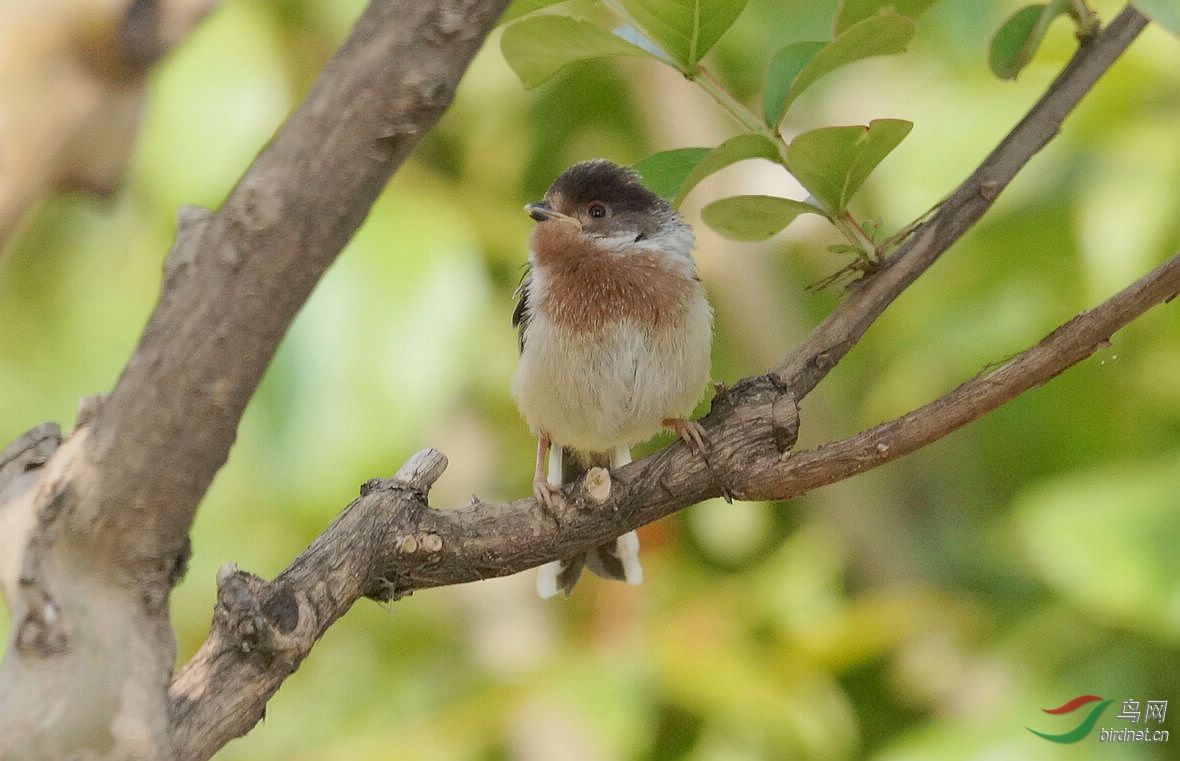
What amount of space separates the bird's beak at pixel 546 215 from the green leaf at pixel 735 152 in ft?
3.19

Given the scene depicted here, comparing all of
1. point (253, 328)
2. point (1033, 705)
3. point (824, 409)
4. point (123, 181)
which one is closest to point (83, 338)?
point (123, 181)

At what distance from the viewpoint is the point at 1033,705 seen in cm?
284

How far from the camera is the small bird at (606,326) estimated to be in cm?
238

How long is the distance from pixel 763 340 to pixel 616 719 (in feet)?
4.13

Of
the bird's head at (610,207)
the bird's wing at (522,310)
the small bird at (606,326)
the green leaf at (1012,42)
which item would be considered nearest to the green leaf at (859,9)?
the green leaf at (1012,42)

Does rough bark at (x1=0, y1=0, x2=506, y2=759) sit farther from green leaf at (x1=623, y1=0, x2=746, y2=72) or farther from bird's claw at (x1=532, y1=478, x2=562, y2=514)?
bird's claw at (x1=532, y1=478, x2=562, y2=514)

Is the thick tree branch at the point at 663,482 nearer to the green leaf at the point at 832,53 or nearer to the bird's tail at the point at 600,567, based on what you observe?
the green leaf at the point at 832,53

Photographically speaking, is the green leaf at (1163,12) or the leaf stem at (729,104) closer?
the green leaf at (1163,12)

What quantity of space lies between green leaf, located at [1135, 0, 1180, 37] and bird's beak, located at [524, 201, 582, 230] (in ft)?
5.01

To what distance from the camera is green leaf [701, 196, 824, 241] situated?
1.68 metres

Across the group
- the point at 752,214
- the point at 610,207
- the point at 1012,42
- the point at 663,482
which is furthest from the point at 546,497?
the point at 610,207

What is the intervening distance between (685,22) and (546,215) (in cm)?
108

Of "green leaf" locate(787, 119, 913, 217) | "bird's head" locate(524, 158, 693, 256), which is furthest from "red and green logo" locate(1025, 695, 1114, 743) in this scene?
"green leaf" locate(787, 119, 913, 217)

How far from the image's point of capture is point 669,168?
172 cm
